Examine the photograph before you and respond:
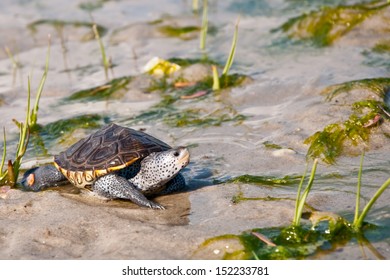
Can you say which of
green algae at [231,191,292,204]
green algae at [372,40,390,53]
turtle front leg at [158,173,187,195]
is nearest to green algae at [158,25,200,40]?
green algae at [372,40,390,53]

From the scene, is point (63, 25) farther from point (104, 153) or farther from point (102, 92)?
point (104, 153)

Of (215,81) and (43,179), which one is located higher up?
(215,81)

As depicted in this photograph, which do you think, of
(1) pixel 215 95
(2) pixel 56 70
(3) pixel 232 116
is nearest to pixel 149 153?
(3) pixel 232 116

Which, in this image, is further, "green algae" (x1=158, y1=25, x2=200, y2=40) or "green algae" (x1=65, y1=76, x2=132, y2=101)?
"green algae" (x1=158, y1=25, x2=200, y2=40)

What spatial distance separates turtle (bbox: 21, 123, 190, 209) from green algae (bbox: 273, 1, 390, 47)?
13.0 feet

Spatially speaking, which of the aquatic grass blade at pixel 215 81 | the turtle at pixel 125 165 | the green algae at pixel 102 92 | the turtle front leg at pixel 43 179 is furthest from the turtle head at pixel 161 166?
the green algae at pixel 102 92

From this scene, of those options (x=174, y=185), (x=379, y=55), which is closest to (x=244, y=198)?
(x=174, y=185)

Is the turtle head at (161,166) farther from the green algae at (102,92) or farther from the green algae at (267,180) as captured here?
the green algae at (102,92)

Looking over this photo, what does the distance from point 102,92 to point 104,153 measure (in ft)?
9.34

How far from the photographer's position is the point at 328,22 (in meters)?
8.80

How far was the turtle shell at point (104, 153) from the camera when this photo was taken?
16.7 ft

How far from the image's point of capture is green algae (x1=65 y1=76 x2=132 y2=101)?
25.6ft

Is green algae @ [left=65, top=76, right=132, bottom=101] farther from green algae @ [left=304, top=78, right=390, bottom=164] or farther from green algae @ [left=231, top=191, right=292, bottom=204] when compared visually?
green algae @ [left=231, top=191, right=292, bottom=204]

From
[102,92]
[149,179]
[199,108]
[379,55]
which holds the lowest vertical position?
[102,92]
